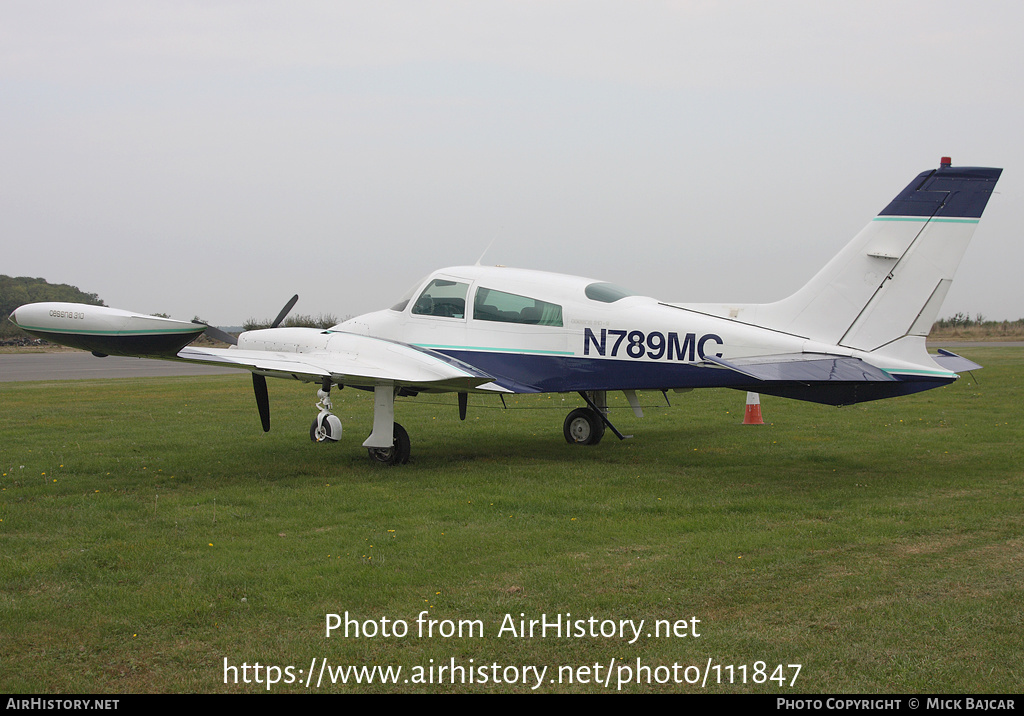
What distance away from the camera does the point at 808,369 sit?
30.1 ft

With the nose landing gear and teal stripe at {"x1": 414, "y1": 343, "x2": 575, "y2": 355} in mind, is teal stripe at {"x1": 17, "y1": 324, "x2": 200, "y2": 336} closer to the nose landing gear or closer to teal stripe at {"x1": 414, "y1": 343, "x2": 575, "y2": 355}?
the nose landing gear

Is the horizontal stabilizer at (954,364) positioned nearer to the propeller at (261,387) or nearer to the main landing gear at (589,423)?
the main landing gear at (589,423)

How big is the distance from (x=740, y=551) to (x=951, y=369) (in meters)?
5.12

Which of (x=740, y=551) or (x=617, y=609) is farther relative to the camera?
(x=740, y=551)

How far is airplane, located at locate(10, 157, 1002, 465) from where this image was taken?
9289 millimetres

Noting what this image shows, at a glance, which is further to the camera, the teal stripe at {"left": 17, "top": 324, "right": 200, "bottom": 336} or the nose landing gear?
the nose landing gear

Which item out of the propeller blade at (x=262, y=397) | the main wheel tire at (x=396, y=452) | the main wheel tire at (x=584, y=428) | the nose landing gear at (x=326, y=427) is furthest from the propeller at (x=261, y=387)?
the main wheel tire at (x=584, y=428)

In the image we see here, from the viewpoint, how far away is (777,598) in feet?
17.5

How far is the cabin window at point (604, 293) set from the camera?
36.1 ft

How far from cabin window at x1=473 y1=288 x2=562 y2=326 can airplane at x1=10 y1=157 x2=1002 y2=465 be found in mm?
16

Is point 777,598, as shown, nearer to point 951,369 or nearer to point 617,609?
point 617,609

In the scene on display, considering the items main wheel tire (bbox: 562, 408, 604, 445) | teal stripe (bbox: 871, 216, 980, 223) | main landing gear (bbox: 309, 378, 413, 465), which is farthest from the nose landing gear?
teal stripe (bbox: 871, 216, 980, 223)
